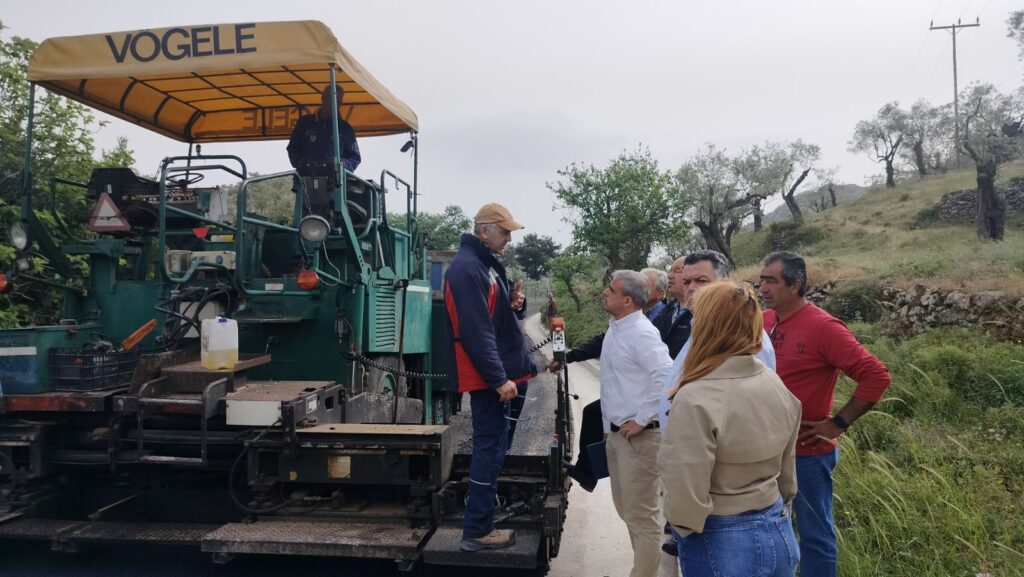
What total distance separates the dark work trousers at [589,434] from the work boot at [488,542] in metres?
0.76

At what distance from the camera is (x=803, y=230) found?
3488 cm

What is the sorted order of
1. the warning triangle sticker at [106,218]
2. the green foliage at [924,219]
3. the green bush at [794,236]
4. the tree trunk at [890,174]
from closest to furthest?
the warning triangle sticker at [106,218] < the green foliage at [924,219] < the green bush at [794,236] < the tree trunk at [890,174]

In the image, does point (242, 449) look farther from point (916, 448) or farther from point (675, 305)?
point (916, 448)

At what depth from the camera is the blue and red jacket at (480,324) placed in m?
3.71

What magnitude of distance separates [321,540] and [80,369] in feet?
6.33

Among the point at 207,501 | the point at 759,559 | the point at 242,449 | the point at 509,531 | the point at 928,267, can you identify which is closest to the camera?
the point at 759,559

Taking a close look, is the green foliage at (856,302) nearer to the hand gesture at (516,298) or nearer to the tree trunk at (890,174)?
the hand gesture at (516,298)

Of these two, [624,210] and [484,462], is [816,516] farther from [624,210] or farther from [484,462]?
[624,210]

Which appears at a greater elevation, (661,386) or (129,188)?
(129,188)

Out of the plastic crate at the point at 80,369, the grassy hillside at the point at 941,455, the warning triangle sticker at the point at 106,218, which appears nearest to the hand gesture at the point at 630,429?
the grassy hillside at the point at 941,455

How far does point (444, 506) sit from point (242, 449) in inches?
53.2

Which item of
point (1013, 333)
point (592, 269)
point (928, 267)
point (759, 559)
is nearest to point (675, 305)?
point (759, 559)

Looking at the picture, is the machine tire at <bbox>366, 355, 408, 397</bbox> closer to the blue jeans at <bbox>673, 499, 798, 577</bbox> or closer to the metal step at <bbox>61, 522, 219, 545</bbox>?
the metal step at <bbox>61, 522, 219, 545</bbox>

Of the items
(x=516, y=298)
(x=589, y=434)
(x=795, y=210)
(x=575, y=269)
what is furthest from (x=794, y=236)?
(x=516, y=298)
